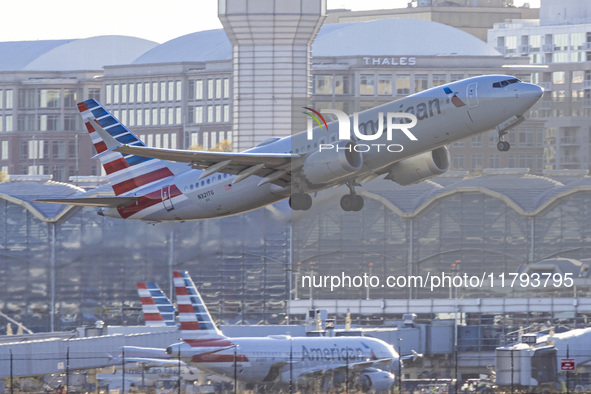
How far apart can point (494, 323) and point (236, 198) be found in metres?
23.5

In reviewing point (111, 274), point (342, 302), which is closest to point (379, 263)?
point (342, 302)

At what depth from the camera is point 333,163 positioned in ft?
242

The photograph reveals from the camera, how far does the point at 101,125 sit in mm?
89875

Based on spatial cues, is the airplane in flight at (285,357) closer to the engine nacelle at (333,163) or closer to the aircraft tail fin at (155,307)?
the engine nacelle at (333,163)

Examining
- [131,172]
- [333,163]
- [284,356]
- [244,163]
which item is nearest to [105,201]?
[131,172]

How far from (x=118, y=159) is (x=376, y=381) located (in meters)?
18.3

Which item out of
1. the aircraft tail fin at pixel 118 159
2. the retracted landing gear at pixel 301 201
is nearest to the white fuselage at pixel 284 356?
the retracted landing gear at pixel 301 201

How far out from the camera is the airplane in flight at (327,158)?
2820 inches

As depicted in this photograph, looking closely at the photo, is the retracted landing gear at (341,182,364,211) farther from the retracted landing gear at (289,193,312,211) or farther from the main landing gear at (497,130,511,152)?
the main landing gear at (497,130,511,152)

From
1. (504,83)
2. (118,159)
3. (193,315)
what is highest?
(504,83)

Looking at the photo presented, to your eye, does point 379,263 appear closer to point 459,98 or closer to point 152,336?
point 152,336

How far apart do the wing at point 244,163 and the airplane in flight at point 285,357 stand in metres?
7.91

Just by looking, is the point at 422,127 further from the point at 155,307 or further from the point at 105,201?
the point at 155,307

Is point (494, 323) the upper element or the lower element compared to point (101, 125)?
lower
